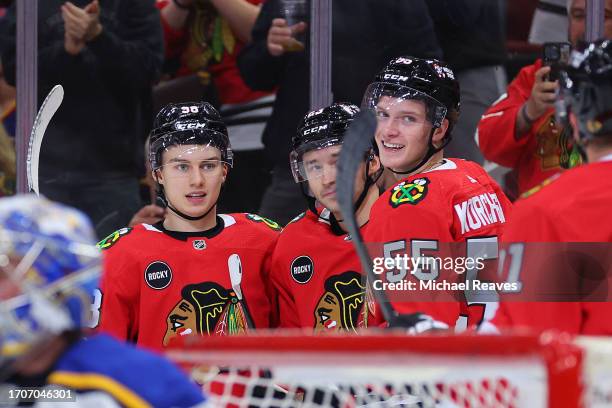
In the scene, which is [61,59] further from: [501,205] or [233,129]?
[501,205]

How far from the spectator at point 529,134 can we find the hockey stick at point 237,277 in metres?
1.25

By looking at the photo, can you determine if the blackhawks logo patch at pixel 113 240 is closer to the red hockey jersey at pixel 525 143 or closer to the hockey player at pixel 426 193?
the hockey player at pixel 426 193

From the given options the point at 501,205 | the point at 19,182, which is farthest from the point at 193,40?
the point at 501,205

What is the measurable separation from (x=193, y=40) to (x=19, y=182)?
3.16ft

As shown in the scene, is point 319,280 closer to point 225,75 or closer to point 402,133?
point 402,133

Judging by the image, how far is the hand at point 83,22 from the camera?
529 centimetres

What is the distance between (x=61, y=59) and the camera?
5320mm

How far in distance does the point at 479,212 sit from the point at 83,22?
236cm

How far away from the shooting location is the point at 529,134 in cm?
472

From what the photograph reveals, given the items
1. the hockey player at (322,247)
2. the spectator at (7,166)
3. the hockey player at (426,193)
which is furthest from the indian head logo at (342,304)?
the spectator at (7,166)

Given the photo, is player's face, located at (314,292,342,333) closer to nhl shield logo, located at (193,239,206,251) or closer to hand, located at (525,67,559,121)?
nhl shield logo, located at (193,239,206,251)

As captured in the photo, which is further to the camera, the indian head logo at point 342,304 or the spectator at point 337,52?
the spectator at point 337,52

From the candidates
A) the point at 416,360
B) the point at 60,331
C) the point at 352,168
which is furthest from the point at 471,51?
the point at 60,331

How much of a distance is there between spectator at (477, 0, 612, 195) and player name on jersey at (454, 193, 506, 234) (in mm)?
1033
